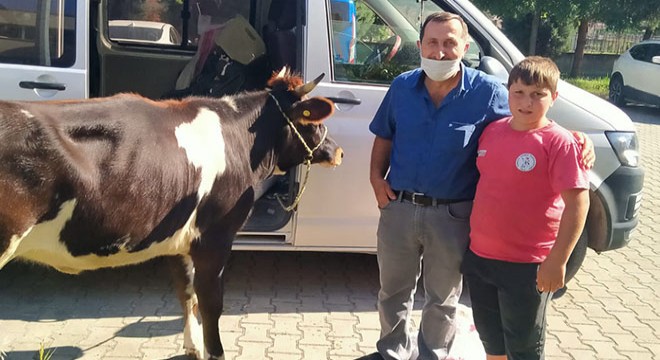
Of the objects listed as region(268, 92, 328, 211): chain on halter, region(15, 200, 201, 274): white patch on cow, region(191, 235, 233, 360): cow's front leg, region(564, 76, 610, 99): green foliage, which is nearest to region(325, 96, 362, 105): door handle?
region(268, 92, 328, 211): chain on halter

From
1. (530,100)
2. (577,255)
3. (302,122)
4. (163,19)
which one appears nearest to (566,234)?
(530,100)

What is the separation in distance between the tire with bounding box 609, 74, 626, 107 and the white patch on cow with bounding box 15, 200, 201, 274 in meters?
14.7

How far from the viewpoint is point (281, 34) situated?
4602 mm

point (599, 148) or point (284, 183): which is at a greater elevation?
point (599, 148)

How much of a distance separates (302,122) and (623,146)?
2.00 metres

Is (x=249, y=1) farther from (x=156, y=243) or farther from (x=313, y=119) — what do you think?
(x=156, y=243)

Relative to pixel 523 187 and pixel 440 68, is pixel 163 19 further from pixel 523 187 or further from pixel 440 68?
pixel 523 187

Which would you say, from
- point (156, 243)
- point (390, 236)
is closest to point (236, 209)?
point (156, 243)

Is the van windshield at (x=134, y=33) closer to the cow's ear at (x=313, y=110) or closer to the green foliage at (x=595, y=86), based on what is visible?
the cow's ear at (x=313, y=110)

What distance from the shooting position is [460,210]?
3.14 metres

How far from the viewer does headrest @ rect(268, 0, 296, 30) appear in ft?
15.4

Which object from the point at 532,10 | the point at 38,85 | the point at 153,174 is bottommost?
the point at 153,174

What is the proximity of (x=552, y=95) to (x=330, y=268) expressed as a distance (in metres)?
2.71

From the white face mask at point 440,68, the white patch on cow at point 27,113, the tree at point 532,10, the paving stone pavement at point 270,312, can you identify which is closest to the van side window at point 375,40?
the white face mask at point 440,68
